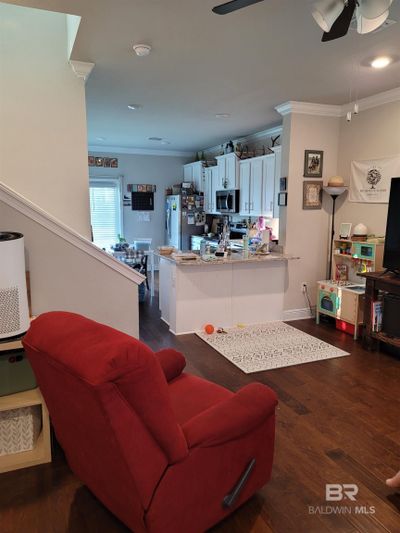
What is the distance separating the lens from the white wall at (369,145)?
4066 mm

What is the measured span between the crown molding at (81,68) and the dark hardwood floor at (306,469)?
2.75 meters

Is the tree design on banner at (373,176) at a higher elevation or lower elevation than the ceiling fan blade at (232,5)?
lower

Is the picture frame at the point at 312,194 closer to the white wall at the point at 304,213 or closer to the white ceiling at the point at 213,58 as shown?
the white wall at the point at 304,213

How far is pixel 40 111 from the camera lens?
3.28 meters

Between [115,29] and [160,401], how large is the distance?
2445 millimetres

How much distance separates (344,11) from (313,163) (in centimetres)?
292

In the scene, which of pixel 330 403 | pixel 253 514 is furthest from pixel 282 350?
pixel 253 514

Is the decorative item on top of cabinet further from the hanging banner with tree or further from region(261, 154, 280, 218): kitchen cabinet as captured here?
the hanging banner with tree

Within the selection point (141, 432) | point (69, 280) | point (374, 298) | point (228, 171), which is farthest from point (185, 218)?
point (141, 432)

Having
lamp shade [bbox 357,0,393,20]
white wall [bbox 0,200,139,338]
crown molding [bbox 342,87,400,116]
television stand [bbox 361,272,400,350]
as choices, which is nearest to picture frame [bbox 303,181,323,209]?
crown molding [bbox 342,87,400,116]

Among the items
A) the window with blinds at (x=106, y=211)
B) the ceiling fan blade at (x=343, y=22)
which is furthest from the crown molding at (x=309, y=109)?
the window with blinds at (x=106, y=211)

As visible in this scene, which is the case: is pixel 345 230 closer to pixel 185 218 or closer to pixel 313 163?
pixel 313 163

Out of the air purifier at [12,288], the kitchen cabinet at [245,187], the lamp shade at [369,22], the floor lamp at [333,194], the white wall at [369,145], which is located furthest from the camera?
the kitchen cabinet at [245,187]

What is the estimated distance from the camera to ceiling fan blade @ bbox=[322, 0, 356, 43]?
72.7 inches
